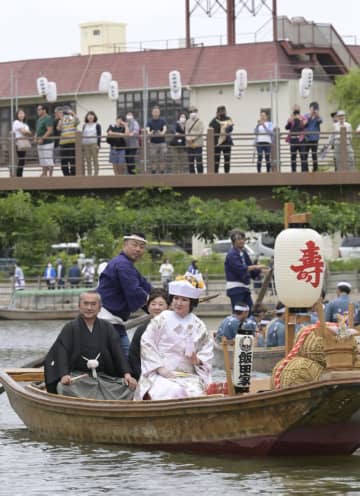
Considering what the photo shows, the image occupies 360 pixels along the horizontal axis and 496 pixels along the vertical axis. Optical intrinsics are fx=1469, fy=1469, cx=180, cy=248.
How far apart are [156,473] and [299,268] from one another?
2.35 meters

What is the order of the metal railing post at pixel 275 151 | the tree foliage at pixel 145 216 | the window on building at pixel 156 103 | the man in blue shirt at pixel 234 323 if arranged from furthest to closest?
1. the window on building at pixel 156 103
2. the tree foliage at pixel 145 216
3. the metal railing post at pixel 275 151
4. the man in blue shirt at pixel 234 323

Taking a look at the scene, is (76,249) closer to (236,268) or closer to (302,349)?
(236,268)

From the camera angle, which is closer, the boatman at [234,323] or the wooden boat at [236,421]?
the wooden boat at [236,421]

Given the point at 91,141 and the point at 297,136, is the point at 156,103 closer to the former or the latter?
the point at 91,141

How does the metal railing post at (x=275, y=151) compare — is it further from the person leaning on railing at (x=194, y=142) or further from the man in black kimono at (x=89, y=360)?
the man in black kimono at (x=89, y=360)

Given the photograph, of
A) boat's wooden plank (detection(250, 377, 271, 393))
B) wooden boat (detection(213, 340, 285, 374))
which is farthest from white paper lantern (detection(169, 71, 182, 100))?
boat's wooden plank (detection(250, 377, 271, 393))

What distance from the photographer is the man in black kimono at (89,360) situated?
42.5 ft

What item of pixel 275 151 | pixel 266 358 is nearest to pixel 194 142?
pixel 275 151

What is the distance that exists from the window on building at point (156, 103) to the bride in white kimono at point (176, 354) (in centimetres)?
3681

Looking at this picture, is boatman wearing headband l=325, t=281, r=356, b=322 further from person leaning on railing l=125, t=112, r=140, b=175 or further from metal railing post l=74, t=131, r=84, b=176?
metal railing post l=74, t=131, r=84, b=176

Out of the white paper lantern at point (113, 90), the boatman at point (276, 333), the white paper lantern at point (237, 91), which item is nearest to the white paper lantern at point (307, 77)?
the white paper lantern at point (237, 91)

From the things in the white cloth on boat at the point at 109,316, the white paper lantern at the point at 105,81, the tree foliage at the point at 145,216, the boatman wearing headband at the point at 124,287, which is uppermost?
the white paper lantern at the point at 105,81

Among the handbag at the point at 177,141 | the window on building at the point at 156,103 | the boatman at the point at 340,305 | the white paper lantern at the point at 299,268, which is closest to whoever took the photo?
the white paper lantern at the point at 299,268

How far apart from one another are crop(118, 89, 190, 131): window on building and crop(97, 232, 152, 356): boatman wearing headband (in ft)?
115
